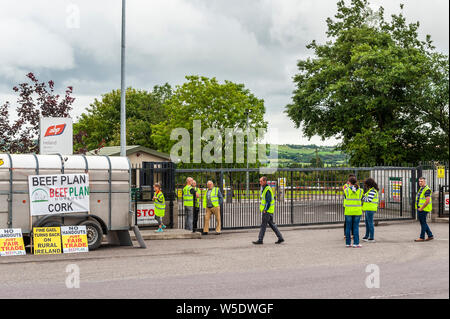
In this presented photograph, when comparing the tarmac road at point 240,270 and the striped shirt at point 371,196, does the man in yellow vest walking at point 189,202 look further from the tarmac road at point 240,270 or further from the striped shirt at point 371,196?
the striped shirt at point 371,196

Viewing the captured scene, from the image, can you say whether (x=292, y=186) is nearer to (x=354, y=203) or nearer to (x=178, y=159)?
(x=354, y=203)

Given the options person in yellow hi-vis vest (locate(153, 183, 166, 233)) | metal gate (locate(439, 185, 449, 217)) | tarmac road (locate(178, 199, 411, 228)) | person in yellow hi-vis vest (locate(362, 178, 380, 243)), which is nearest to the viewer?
person in yellow hi-vis vest (locate(362, 178, 380, 243))

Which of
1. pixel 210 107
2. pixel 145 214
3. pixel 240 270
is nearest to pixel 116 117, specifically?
pixel 210 107

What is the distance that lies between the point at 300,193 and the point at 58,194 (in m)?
9.98

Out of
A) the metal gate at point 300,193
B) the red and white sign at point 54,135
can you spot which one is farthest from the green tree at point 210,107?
the red and white sign at point 54,135

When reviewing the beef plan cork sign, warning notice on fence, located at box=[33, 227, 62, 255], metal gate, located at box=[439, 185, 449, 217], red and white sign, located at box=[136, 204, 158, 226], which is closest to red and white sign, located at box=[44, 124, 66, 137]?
red and white sign, located at box=[136, 204, 158, 226]

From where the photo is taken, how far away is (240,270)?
11.4 m

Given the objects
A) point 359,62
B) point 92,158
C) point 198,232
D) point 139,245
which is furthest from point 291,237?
point 359,62

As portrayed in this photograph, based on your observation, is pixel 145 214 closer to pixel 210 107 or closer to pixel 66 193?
pixel 66 193

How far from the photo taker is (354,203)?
595 inches

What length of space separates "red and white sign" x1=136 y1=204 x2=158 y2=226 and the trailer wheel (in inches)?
122

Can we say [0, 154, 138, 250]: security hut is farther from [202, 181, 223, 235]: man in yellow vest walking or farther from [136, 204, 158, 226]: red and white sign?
[202, 181, 223, 235]: man in yellow vest walking

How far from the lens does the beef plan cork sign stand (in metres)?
14.3

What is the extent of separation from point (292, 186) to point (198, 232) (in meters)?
4.92
